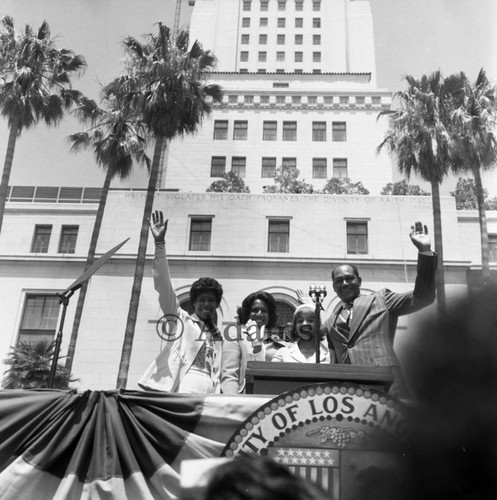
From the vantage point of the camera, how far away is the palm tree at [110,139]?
22.4m

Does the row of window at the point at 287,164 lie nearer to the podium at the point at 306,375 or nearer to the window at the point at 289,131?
the window at the point at 289,131

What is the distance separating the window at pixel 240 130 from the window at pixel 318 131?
→ 17.9ft

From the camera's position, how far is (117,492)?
2.71 metres

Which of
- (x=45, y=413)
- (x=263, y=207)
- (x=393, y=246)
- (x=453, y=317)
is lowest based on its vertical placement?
(x=45, y=413)

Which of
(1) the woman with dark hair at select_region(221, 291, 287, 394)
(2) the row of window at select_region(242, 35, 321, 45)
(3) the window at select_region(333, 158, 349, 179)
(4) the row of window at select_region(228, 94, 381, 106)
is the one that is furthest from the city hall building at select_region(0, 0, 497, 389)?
(2) the row of window at select_region(242, 35, 321, 45)

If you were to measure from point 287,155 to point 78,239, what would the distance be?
2109 centimetres

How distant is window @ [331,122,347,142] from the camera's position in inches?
1729

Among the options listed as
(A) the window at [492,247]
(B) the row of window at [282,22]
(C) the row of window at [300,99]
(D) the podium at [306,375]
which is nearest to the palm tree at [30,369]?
(D) the podium at [306,375]

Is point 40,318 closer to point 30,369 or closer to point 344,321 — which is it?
point 30,369

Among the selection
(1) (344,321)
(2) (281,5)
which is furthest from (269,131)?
(1) (344,321)

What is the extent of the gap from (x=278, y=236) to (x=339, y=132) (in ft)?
70.3

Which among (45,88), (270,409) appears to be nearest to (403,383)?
(270,409)

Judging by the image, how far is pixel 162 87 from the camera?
67.1ft

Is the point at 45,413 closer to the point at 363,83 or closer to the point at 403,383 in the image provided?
the point at 403,383
